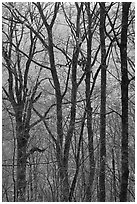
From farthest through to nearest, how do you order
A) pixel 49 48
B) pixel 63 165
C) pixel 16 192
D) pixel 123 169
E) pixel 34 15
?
pixel 34 15 → pixel 16 192 → pixel 49 48 → pixel 63 165 → pixel 123 169

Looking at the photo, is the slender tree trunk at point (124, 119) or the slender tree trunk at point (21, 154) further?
the slender tree trunk at point (21, 154)

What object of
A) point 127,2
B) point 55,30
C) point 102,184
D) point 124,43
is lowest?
point 102,184

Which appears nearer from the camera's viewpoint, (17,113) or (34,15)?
(17,113)

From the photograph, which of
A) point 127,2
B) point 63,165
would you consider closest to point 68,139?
point 63,165

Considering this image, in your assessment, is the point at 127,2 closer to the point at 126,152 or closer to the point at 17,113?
the point at 126,152

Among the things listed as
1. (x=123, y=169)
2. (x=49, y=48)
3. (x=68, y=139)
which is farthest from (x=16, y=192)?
(x=123, y=169)

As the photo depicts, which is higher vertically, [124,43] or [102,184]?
[124,43]

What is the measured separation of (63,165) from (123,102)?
55.5 inches

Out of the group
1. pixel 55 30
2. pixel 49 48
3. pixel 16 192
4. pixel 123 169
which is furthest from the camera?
pixel 55 30

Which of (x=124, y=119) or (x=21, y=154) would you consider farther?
A: (x=21, y=154)

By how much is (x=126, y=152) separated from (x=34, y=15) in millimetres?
3367

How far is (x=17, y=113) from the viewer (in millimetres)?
4328

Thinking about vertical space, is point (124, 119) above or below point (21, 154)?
above

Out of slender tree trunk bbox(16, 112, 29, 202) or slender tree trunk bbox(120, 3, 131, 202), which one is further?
slender tree trunk bbox(16, 112, 29, 202)
